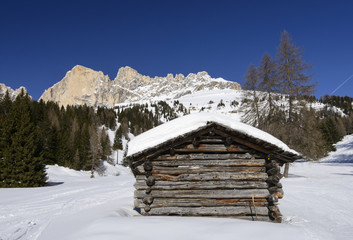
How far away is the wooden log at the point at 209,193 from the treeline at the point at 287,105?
34.1 feet

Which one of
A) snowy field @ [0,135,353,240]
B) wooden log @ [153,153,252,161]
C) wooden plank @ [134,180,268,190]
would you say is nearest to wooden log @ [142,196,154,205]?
wooden plank @ [134,180,268,190]

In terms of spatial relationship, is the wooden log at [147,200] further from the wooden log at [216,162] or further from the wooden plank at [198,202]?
the wooden log at [216,162]

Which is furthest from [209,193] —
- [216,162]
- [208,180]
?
[216,162]

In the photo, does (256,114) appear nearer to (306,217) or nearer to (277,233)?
(306,217)

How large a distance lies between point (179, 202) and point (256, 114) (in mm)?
13950

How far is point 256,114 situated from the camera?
18578mm

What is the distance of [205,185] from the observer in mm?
7164

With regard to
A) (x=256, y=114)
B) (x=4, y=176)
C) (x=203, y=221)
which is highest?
(x=256, y=114)

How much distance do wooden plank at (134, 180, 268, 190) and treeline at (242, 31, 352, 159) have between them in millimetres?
10371

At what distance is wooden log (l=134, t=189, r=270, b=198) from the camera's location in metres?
7.08

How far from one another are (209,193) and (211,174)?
2.15 ft

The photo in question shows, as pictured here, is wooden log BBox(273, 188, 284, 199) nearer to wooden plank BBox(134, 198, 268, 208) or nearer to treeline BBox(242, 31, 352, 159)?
wooden plank BBox(134, 198, 268, 208)

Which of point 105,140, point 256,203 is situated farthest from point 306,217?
point 105,140

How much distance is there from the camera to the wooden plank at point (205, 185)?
7.13m
